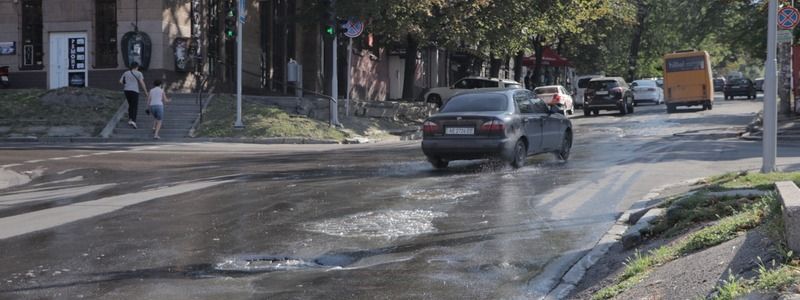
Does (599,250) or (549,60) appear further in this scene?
(549,60)

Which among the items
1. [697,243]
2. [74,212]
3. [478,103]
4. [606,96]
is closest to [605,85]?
[606,96]

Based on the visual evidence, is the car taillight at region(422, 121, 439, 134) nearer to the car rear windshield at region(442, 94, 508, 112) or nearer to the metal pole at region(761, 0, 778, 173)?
the car rear windshield at region(442, 94, 508, 112)

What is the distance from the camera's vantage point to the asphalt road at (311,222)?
7035 mm

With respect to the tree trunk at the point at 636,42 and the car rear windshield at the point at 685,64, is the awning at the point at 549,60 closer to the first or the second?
the tree trunk at the point at 636,42

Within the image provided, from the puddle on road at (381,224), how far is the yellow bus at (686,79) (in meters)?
33.0

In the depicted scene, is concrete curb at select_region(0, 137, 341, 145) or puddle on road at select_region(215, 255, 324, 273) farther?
concrete curb at select_region(0, 137, 341, 145)

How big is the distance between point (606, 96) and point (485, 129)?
27057mm

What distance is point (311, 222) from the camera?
385 inches

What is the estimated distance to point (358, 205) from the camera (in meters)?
11.0

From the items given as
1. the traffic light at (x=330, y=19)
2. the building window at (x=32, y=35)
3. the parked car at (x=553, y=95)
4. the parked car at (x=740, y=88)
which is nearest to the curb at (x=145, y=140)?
the traffic light at (x=330, y=19)

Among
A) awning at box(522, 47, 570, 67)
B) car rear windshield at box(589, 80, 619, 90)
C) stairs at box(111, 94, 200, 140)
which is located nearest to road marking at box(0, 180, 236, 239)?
stairs at box(111, 94, 200, 140)

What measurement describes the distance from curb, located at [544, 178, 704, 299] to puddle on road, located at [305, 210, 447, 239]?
1754 millimetres

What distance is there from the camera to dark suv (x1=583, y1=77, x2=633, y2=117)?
40812mm

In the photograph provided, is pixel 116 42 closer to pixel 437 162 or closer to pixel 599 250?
pixel 437 162
